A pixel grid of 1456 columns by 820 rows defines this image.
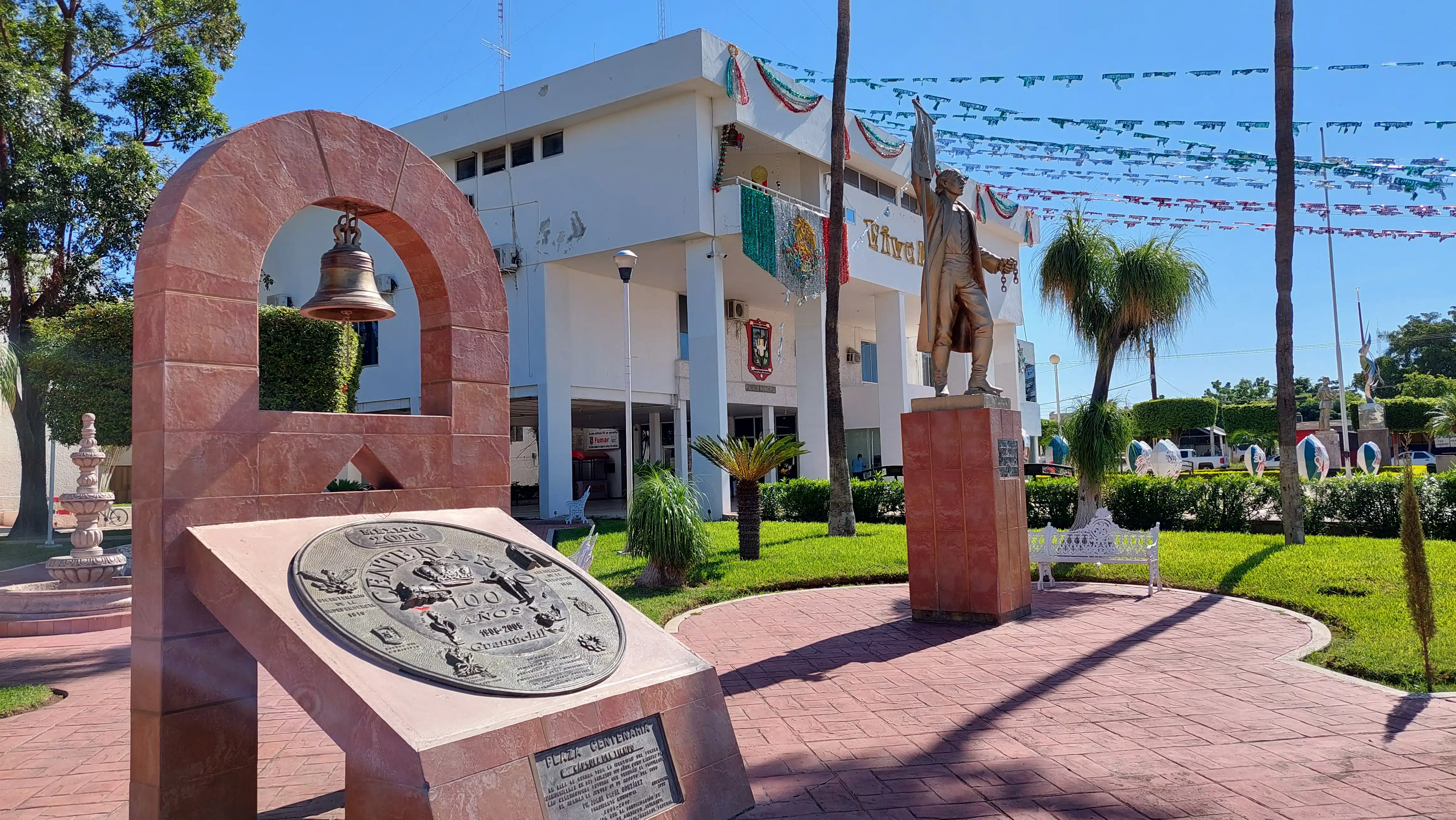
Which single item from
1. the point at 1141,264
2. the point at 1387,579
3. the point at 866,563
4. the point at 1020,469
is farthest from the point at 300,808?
the point at 1141,264

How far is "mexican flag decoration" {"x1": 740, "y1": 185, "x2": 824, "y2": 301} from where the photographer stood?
1938cm

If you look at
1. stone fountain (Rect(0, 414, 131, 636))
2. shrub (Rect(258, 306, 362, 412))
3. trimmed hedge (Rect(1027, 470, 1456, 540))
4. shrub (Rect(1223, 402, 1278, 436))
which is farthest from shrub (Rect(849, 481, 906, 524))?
shrub (Rect(1223, 402, 1278, 436))

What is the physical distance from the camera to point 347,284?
191 inches

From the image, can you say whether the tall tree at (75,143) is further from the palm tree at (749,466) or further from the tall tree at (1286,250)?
the tall tree at (1286,250)

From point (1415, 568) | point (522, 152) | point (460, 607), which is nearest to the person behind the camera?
point (460, 607)

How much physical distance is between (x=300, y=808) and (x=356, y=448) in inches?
63.9

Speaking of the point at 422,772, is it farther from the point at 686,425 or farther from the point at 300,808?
the point at 686,425

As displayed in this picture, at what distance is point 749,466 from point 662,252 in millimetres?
9010

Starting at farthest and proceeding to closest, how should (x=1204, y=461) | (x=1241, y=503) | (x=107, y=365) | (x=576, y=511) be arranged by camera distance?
(x=1204, y=461)
(x=576, y=511)
(x=107, y=365)
(x=1241, y=503)

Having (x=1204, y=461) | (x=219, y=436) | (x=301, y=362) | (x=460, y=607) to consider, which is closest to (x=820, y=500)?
(x=301, y=362)

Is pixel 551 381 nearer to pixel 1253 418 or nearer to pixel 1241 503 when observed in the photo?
pixel 1241 503

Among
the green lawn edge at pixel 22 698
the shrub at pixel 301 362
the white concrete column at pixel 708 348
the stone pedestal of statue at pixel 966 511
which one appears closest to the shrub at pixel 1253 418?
the white concrete column at pixel 708 348

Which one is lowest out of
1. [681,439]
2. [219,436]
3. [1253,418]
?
[219,436]

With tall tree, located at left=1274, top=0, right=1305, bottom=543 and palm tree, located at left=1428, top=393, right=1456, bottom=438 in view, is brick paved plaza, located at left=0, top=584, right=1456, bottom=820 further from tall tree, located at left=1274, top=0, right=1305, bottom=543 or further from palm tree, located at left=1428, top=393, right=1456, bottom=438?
palm tree, located at left=1428, top=393, right=1456, bottom=438
